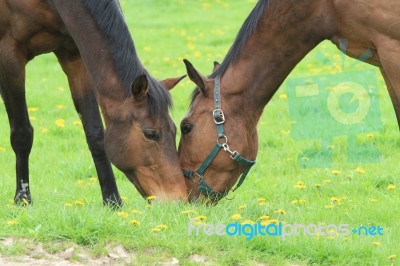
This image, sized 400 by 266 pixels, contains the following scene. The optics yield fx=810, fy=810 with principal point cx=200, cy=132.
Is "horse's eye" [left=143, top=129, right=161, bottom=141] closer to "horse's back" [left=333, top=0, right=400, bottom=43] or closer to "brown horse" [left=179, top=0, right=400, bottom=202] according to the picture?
"brown horse" [left=179, top=0, right=400, bottom=202]

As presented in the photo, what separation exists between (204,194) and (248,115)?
26.3 inches

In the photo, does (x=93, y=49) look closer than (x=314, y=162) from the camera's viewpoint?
Yes

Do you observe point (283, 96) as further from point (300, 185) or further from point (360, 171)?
point (300, 185)

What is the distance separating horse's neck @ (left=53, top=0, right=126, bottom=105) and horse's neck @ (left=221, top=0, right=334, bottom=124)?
0.80 meters

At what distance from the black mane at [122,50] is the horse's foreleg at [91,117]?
74 centimetres

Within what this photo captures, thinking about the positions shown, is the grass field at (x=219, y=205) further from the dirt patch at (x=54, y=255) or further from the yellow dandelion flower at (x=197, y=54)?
the yellow dandelion flower at (x=197, y=54)

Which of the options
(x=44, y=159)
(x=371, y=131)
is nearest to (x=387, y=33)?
(x=371, y=131)

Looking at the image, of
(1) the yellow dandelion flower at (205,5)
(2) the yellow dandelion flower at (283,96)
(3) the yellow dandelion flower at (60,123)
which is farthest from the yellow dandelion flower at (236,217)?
(1) the yellow dandelion flower at (205,5)

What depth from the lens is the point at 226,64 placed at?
19.6 ft

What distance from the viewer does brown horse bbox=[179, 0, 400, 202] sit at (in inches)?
223

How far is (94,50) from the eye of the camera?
5.85 metres

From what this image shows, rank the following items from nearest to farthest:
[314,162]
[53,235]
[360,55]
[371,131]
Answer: [53,235] → [360,55] → [314,162] → [371,131]

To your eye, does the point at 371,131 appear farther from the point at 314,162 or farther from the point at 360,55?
the point at 360,55

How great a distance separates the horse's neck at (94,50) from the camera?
5797 mm
